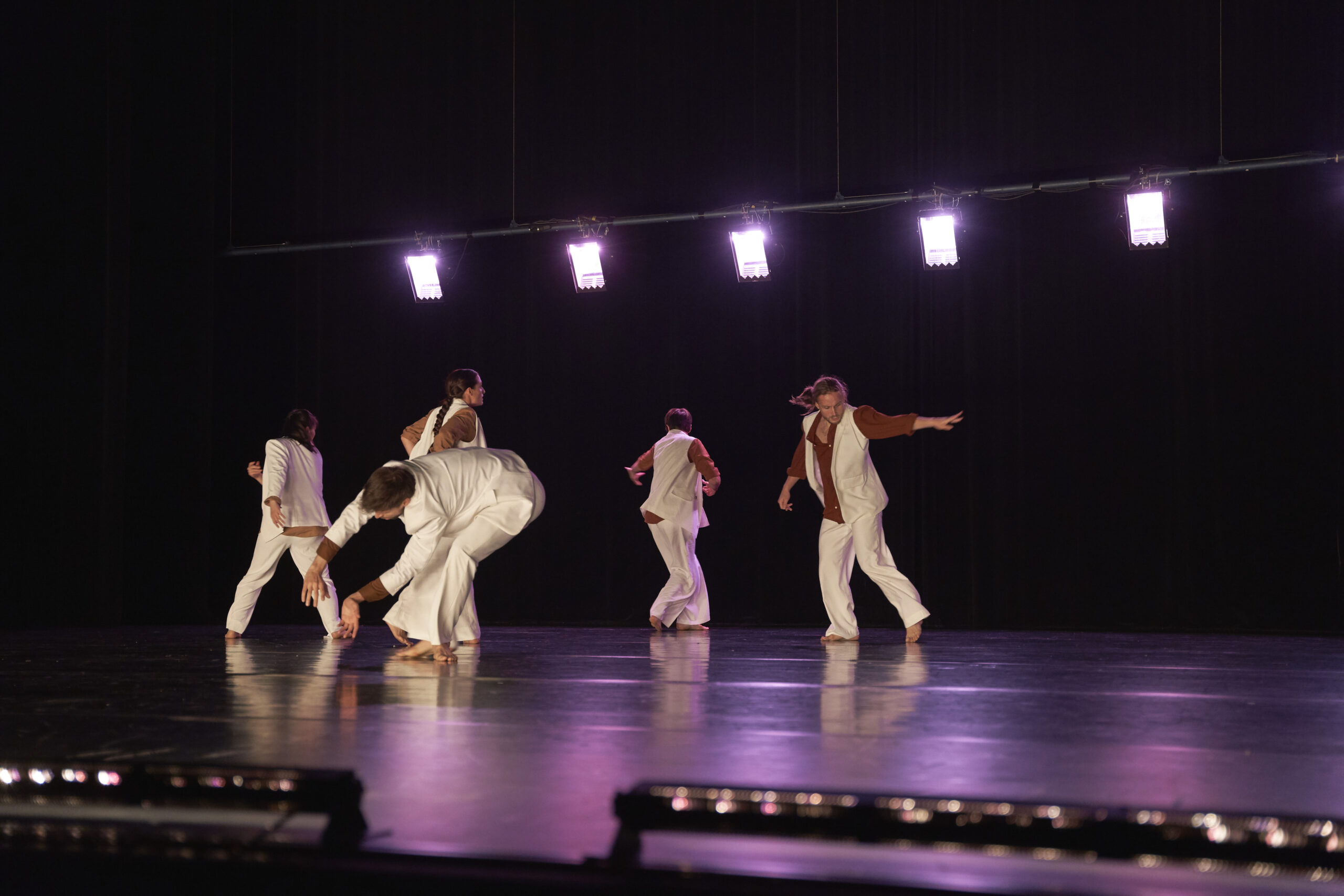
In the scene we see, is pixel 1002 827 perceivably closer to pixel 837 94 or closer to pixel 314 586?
pixel 314 586

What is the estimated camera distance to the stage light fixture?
25.5ft

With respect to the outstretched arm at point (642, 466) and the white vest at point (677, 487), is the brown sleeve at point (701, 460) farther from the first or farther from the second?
the outstretched arm at point (642, 466)

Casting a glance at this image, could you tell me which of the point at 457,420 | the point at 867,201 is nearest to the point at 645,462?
the point at 867,201

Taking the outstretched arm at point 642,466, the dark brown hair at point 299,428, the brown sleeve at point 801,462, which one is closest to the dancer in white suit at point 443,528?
the brown sleeve at point 801,462

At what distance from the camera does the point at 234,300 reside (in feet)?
33.2

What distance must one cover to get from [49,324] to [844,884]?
Result: 9.27 meters

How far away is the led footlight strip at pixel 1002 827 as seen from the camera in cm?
135

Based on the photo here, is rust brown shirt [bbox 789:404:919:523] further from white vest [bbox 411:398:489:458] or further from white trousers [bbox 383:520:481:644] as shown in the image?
white trousers [bbox 383:520:481:644]

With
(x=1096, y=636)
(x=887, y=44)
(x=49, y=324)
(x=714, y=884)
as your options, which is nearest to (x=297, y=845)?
(x=714, y=884)

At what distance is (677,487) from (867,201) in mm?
2492

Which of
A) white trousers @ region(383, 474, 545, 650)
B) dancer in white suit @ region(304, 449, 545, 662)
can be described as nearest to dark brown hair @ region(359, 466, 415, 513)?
dancer in white suit @ region(304, 449, 545, 662)

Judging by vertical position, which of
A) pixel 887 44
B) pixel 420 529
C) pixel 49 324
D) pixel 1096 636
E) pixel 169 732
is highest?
pixel 887 44

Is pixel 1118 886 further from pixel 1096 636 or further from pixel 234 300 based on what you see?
pixel 234 300

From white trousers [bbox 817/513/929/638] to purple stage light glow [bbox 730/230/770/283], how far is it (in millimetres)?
2437
